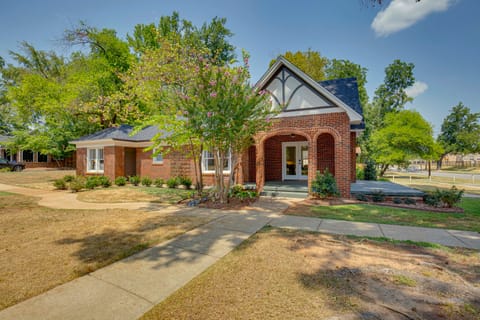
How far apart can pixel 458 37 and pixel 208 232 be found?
63.4ft

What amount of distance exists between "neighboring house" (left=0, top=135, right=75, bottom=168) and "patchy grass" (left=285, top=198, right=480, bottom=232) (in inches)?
1471

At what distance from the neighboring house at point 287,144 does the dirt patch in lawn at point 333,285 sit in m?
6.07

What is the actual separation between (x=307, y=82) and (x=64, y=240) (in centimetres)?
1036

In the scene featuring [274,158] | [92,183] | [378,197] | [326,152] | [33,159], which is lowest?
[378,197]

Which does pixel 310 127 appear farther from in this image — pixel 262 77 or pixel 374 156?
pixel 374 156

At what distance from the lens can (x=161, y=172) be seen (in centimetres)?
1563

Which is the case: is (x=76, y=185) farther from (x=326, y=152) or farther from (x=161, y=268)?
(x=326, y=152)

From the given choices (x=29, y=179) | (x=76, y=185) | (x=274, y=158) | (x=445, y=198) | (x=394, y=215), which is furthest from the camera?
(x=29, y=179)

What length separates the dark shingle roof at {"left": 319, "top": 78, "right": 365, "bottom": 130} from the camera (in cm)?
1102

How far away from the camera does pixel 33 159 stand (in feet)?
105

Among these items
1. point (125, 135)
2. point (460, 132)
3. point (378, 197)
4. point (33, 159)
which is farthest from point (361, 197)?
point (460, 132)

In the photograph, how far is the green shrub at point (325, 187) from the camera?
9180 millimetres

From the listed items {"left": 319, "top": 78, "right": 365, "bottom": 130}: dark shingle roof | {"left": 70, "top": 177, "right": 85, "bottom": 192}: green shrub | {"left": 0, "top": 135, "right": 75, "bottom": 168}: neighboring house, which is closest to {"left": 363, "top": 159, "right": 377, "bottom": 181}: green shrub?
{"left": 319, "top": 78, "right": 365, "bottom": 130}: dark shingle roof

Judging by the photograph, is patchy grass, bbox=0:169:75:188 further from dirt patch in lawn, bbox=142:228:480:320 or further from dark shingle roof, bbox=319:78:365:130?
dark shingle roof, bbox=319:78:365:130
